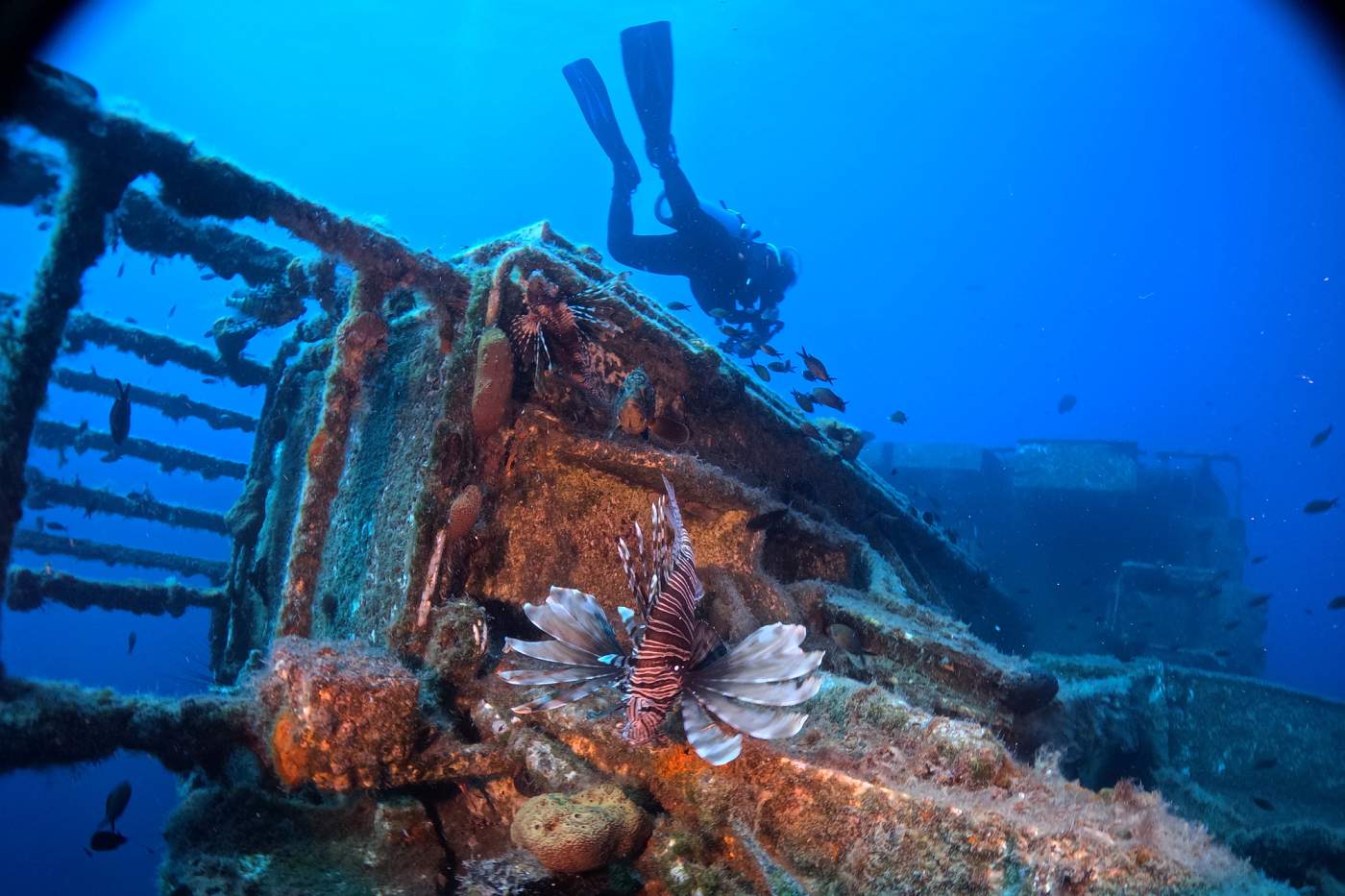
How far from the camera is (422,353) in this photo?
4809mm

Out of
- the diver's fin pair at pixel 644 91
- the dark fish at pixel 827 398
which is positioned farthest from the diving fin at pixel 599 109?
the dark fish at pixel 827 398

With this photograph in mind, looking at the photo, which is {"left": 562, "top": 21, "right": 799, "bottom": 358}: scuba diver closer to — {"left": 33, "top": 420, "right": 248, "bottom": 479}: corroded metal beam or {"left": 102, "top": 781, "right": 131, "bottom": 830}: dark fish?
{"left": 33, "top": 420, "right": 248, "bottom": 479}: corroded metal beam

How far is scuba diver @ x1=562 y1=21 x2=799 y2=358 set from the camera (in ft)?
36.1

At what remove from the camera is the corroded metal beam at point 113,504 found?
28.0 ft

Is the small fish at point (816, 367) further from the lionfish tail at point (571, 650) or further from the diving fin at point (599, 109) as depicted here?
the diving fin at point (599, 109)

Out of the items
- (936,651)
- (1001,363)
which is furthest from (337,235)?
(1001,363)

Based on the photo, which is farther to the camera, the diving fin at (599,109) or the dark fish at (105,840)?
the diving fin at (599,109)

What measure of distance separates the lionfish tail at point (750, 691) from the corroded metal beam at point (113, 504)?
7.65m

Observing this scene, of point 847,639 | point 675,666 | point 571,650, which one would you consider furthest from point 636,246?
point 675,666

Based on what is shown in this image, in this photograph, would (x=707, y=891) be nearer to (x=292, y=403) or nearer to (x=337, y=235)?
(x=337, y=235)

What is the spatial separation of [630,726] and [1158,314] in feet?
573

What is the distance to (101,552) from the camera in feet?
27.3

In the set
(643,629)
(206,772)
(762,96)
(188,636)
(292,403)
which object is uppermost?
(762,96)

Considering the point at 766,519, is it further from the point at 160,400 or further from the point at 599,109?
the point at 599,109
